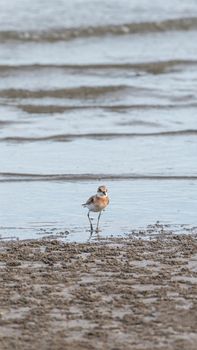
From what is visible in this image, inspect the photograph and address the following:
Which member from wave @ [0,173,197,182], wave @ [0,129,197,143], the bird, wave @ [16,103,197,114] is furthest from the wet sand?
wave @ [16,103,197,114]

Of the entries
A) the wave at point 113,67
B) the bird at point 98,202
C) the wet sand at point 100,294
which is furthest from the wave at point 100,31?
the wet sand at point 100,294

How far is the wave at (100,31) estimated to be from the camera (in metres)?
22.0

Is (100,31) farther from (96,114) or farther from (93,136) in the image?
(93,136)

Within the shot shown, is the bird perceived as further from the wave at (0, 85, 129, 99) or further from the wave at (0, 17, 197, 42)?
the wave at (0, 17, 197, 42)

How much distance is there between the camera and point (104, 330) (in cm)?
657

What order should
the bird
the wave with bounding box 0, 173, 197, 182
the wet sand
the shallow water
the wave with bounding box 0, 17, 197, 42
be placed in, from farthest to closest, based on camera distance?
the wave with bounding box 0, 17, 197, 42, the wave with bounding box 0, 173, 197, 182, the shallow water, the bird, the wet sand

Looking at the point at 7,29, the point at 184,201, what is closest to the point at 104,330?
the point at 184,201

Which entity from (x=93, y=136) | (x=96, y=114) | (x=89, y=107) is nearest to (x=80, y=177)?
(x=93, y=136)

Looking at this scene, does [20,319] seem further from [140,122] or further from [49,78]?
[49,78]

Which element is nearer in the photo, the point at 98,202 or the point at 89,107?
the point at 98,202

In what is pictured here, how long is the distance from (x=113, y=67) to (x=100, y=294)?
41.2ft

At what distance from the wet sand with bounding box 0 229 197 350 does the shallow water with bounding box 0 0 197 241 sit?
76 centimetres

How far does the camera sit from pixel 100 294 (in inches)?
286

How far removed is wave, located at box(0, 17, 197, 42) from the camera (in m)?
22.0
